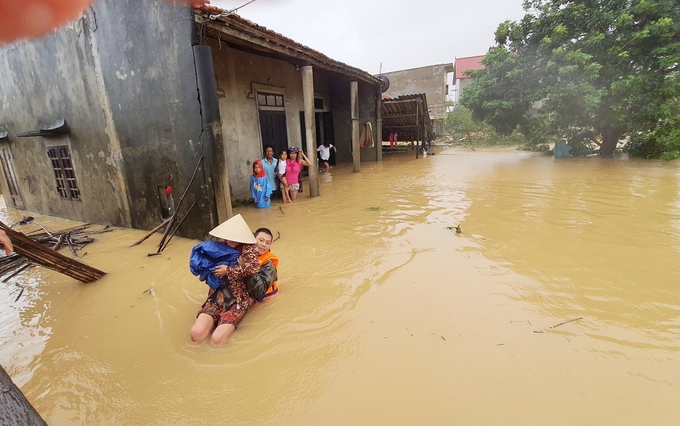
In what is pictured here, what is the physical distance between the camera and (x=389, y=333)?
276 centimetres

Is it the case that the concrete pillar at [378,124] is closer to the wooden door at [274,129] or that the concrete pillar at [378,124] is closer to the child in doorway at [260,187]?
the wooden door at [274,129]

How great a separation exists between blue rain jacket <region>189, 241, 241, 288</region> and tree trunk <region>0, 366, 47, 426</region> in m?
1.63

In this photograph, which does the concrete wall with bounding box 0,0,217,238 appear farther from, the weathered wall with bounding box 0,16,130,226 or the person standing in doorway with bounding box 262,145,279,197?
the person standing in doorway with bounding box 262,145,279,197

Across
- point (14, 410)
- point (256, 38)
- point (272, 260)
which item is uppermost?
point (256, 38)

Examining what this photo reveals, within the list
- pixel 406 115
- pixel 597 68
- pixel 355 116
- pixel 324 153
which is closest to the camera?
pixel 597 68

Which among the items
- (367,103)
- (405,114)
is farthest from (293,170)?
(405,114)

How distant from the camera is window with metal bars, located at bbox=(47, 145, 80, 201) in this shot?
22.5 feet

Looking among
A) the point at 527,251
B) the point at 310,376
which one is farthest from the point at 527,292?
the point at 310,376

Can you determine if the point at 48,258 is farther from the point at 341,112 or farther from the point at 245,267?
the point at 341,112

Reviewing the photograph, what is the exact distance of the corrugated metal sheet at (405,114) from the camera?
15266 millimetres

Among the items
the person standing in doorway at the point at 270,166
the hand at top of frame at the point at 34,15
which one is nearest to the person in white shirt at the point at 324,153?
the person standing in doorway at the point at 270,166

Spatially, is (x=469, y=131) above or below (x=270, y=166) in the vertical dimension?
above

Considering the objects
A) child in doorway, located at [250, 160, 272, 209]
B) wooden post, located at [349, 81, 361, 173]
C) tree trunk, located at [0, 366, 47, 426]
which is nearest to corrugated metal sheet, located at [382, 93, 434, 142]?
wooden post, located at [349, 81, 361, 173]

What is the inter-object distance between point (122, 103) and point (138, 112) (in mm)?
408
